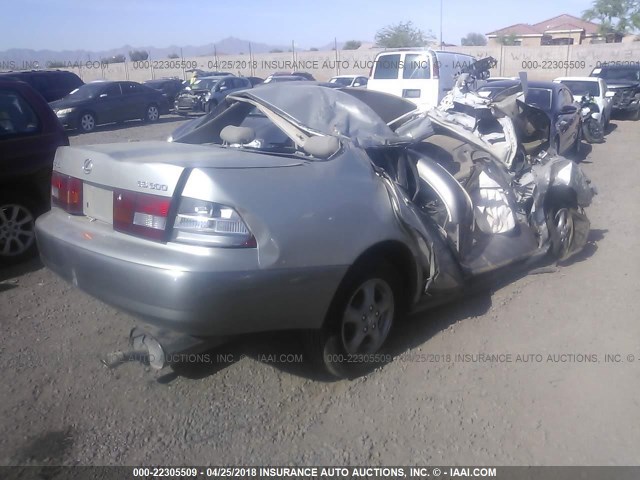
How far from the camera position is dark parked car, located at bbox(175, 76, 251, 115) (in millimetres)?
22891

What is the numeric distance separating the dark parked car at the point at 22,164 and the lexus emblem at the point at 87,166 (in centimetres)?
253

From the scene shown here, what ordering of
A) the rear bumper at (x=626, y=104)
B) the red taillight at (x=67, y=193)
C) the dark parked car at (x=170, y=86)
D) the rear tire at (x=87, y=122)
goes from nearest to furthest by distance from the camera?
the red taillight at (x=67, y=193)
the rear tire at (x=87, y=122)
the rear bumper at (x=626, y=104)
the dark parked car at (x=170, y=86)

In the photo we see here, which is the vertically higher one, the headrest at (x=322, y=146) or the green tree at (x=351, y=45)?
the green tree at (x=351, y=45)

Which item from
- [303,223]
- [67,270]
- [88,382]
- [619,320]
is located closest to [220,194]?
[303,223]

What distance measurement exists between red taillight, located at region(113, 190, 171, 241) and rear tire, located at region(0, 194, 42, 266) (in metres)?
2.90

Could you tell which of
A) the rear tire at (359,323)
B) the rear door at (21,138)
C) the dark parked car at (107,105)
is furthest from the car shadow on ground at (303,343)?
the dark parked car at (107,105)

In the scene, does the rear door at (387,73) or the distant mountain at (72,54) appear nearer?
the rear door at (387,73)

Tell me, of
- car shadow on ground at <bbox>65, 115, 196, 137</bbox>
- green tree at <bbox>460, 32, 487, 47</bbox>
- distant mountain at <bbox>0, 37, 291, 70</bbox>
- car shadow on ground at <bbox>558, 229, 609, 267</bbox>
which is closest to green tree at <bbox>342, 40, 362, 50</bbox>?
distant mountain at <bbox>0, 37, 291, 70</bbox>

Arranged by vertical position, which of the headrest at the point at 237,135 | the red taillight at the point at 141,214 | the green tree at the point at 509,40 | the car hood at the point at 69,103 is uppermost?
the green tree at the point at 509,40

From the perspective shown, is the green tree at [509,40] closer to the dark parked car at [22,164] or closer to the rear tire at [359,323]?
the dark parked car at [22,164]

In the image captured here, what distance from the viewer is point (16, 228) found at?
5484 mm

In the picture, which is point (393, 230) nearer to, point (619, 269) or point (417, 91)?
point (619, 269)

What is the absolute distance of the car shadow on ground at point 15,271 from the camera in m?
5.07

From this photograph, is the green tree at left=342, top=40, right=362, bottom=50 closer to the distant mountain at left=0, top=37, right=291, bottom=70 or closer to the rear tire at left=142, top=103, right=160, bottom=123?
the distant mountain at left=0, top=37, right=291, bottom=70
